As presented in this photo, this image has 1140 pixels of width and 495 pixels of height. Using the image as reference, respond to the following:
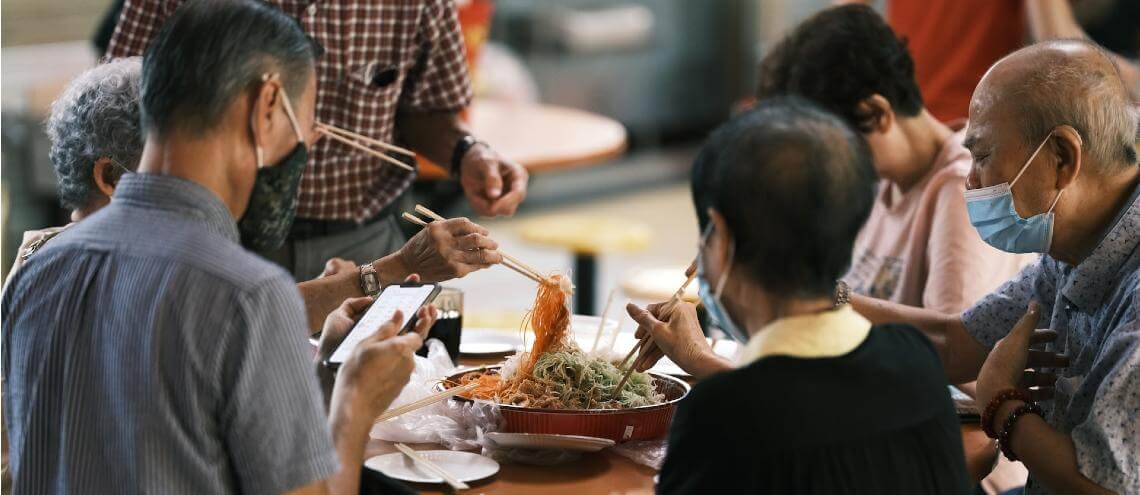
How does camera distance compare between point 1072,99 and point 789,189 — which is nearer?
point 789,189

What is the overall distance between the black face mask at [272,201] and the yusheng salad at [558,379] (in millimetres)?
526

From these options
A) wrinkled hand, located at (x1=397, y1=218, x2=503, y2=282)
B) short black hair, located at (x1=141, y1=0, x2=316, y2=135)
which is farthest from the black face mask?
wrinkled hand, located at (x1=397, y1=218, x2=503, y2=282)

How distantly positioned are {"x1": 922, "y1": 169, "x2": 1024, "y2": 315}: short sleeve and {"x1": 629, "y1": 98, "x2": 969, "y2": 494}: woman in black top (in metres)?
1.16

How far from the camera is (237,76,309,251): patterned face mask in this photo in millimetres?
1718

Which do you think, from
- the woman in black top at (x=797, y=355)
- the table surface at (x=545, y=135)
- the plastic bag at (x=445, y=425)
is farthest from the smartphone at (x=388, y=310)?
the table surface at (x=545, y=135)

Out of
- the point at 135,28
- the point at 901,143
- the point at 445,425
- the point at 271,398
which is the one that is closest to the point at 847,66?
the point at 901,143

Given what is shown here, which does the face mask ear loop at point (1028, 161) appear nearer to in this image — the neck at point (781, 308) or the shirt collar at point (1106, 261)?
the shirt collar at point (1106, 261)

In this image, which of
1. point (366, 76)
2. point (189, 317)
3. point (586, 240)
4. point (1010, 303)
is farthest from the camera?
point (586, 240)

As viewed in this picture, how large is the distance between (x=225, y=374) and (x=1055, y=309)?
1.49 m

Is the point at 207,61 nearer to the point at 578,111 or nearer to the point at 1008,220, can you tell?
the point at 1008,220

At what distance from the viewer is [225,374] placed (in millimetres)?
1544

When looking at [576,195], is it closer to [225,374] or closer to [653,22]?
[653,22]

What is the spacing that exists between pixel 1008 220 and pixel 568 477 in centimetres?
88

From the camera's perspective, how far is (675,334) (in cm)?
214
